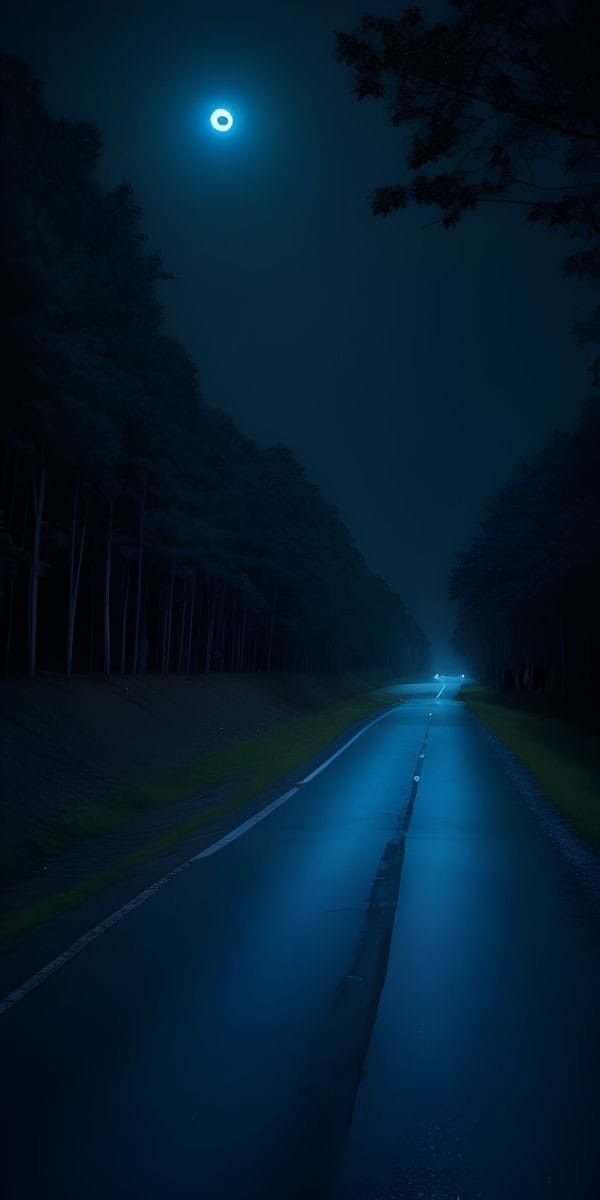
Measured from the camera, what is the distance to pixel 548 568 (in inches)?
1379

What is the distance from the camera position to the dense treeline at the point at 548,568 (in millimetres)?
34062

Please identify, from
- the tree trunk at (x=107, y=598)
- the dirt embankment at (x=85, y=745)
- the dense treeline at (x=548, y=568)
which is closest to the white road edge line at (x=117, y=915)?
the dirt embankment at (x=85, y=745)

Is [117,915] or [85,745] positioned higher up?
[85,745]

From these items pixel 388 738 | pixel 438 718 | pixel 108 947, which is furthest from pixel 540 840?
pixel 438 718

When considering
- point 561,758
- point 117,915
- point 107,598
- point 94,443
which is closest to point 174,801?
point 117,915

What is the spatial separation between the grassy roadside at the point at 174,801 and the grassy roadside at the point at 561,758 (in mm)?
5870

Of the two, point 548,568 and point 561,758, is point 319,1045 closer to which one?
point 561,758

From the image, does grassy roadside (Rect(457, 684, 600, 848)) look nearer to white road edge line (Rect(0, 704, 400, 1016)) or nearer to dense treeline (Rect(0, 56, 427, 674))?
white road edge line (Rect(0, 704, 400, 1016))

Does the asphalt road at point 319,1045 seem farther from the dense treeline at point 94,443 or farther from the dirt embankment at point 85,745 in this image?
the dense treeline at point 94,443

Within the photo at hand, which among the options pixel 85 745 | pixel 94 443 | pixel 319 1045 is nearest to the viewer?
pixel 319 1045

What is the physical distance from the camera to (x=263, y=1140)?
405 centimetres

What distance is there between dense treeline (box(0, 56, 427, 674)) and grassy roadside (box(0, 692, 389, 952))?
19.0ft

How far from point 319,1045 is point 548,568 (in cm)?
3185

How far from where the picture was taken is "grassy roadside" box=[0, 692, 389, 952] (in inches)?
336
